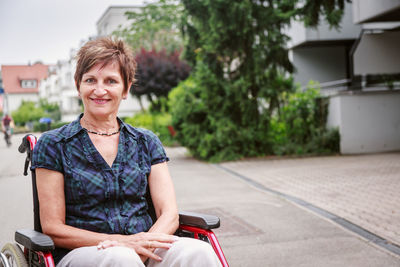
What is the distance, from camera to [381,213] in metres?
6.54

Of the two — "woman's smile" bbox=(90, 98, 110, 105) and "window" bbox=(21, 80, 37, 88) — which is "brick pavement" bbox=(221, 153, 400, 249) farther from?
"window" bbox=(21, 80, 37, 88)

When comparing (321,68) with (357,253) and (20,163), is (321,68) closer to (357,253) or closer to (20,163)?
(20,163)

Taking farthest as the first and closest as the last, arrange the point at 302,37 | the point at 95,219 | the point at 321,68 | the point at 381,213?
1. the point at 321,68
2. the point at 302,37
3. the point at 381,213
4. the point at 95,219

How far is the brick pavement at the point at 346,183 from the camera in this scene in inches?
252

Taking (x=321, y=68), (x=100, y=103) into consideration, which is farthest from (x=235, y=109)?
(x=100, y=103)

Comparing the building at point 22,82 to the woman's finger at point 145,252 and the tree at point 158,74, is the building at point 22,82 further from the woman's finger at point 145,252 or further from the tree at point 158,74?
the woman's finger at point 145,252

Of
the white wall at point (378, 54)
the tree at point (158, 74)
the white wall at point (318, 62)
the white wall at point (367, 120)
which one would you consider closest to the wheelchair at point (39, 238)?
the white wall at point (367, 120)

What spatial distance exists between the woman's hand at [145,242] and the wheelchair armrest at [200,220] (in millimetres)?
203

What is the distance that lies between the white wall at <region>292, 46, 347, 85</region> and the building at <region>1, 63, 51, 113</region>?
166ft

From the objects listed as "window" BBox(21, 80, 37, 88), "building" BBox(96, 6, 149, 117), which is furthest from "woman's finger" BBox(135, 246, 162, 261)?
"window" BBox(21, 80, 37, 88)

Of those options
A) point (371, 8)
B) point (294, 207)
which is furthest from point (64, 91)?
point (294, 207)

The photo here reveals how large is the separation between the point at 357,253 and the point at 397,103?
1139 cm

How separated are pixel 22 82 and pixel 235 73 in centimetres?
6441

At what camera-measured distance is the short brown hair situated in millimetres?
2789
